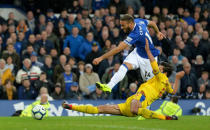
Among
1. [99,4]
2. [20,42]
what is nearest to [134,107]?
[20,42]

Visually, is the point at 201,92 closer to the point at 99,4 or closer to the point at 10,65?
the point at 99,4

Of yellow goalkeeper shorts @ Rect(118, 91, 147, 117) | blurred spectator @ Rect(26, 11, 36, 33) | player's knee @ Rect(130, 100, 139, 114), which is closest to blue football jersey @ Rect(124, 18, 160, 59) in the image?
yellow goalkeeper shorts @ Rect(118, 91, 147, 117)

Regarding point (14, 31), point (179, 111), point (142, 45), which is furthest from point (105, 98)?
point (142, 45)

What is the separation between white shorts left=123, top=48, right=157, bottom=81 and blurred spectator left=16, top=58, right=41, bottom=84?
5.92m

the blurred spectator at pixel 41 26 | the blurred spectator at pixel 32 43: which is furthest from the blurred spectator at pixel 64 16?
the blurred spectator at pixel 32 43

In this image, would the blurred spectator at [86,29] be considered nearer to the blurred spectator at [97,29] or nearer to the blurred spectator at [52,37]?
the blurred spectator at [97,29]

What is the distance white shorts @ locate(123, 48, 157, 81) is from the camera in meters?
13.1

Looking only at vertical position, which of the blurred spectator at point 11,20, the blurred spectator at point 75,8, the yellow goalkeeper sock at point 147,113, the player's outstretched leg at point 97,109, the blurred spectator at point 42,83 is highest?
the blurred spectator at point 75,8

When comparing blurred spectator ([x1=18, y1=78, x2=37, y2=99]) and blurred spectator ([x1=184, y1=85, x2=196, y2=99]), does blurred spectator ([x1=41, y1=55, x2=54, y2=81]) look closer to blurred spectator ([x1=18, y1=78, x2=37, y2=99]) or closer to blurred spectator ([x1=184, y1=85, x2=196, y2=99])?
blurred spectator ([x1=18, y1=78, x2=37, y2=99])

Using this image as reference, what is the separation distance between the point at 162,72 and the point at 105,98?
6.54 metres

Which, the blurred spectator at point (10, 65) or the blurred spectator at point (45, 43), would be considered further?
the blurred spectator at point (45, 43)

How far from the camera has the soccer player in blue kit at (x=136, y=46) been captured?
476 inches

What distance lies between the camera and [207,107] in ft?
60.8

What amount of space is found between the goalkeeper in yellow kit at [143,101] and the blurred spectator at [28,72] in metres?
6.86
